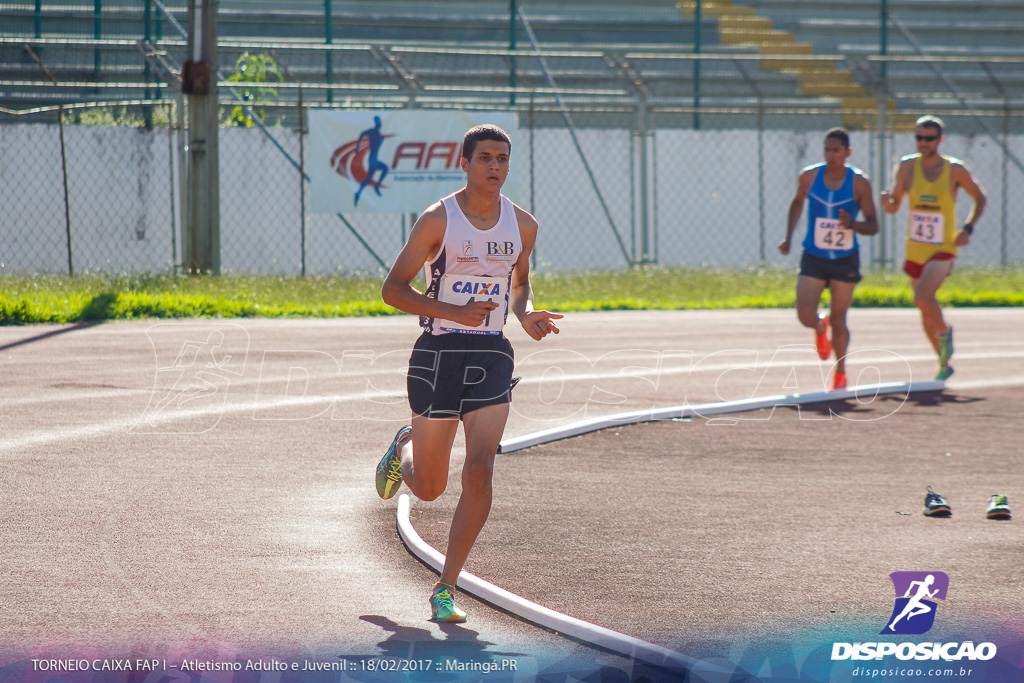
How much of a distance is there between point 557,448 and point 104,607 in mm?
4087

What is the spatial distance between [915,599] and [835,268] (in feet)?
20.7

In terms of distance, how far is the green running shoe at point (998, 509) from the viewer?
21.5 ft

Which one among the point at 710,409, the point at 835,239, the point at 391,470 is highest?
the point at 835,239

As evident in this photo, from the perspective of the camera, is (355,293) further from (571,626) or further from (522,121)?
(571,626)

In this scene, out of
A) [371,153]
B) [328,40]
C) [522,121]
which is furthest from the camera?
[328,40]

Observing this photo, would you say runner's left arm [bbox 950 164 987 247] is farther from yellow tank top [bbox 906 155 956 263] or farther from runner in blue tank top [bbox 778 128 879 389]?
runner in blue tank top [bbox 778 128 879 389]

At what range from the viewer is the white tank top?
5211mm

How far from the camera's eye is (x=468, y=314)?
4.98m

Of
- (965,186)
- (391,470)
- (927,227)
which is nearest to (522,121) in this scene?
(927,227)

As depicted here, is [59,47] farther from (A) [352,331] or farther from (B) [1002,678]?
(B) [1002,678]

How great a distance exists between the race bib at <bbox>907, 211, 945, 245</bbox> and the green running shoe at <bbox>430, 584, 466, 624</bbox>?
8029 mm

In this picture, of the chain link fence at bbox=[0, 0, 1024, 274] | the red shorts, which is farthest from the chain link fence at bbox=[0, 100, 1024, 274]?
the red shorts

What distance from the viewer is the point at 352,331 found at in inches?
566

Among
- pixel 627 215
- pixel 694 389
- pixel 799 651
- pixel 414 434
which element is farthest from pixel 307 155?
pixel 799 651
